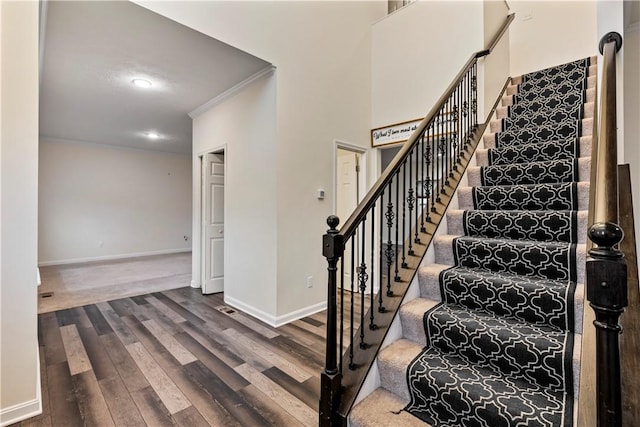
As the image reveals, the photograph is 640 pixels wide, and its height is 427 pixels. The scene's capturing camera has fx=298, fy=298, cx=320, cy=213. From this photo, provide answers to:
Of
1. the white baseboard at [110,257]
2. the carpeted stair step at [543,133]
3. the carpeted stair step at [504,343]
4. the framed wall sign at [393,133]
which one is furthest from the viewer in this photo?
the white baseboard at [110,257]

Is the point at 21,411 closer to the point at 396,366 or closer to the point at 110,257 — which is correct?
the point at 396,366

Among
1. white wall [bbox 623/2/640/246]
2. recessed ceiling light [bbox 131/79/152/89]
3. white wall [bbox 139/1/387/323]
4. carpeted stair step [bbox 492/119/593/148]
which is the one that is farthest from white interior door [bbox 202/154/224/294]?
white wall [bbox 623/2/640/246]

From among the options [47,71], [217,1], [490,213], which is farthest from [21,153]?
[490,213]

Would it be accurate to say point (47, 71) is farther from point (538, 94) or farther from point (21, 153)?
point (538, 94)

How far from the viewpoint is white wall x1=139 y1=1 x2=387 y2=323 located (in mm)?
3082

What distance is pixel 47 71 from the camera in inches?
131

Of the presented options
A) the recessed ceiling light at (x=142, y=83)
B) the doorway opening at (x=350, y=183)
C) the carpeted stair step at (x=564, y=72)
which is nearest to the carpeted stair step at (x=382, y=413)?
the doorway opening at (x=350, y=183)

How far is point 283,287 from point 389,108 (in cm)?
287

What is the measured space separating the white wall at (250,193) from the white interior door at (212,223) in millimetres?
349

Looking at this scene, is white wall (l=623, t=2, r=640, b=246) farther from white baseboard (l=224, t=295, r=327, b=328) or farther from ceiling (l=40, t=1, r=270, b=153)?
ceiling (l=40, t=1, r=270, b=153)

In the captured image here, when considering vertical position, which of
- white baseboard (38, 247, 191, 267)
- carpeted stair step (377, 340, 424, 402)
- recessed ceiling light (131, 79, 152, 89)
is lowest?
white baseboard (38, 247, 191, 267)

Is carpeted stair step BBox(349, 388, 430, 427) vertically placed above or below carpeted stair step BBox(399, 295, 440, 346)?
below

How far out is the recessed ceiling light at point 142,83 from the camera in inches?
141

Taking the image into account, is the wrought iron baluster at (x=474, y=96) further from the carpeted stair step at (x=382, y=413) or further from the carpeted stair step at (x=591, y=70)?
the carpeted stair step at (x=382, y=413)
